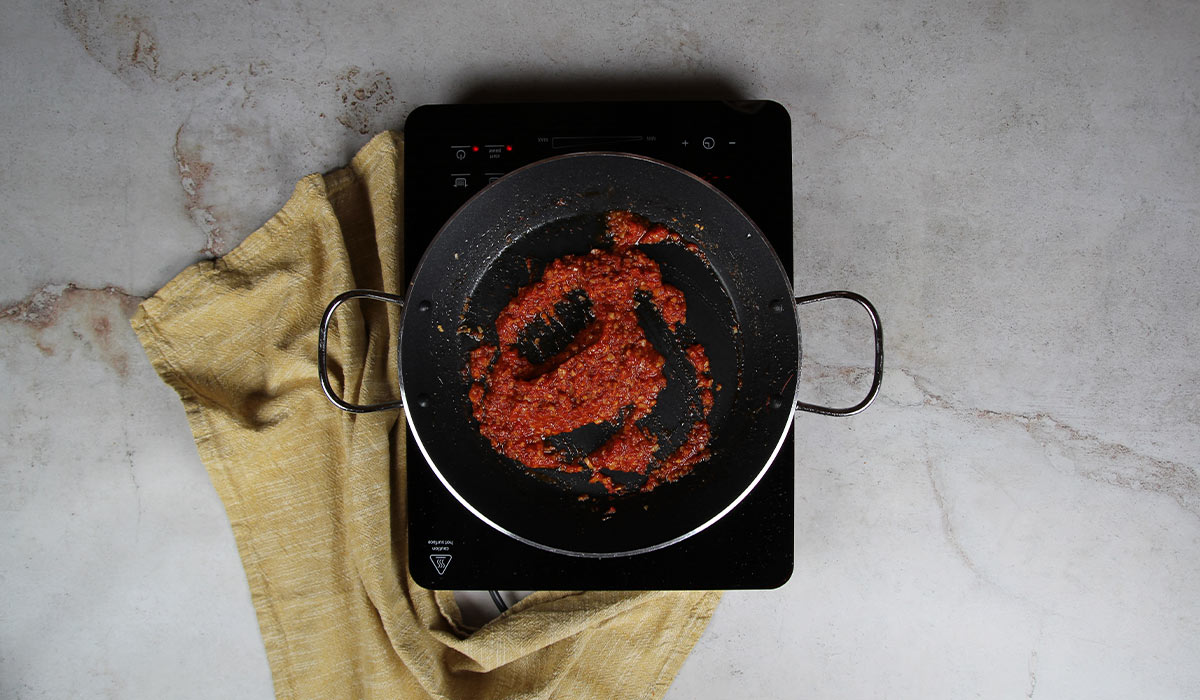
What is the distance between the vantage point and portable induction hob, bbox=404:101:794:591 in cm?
96

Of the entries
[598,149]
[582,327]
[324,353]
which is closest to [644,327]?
→ [582,327]

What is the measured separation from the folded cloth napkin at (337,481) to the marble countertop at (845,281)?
0.23ft

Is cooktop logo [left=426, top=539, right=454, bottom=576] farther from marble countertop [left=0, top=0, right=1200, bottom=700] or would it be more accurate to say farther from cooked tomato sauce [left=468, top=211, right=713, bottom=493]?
marble countertop [left=0, top=0, right=1200, bottom=700]

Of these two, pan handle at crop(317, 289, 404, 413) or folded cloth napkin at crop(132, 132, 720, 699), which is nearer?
pan handle at crop(317, 289, 404, 413)

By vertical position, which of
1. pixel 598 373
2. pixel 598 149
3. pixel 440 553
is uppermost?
pixel 598 149

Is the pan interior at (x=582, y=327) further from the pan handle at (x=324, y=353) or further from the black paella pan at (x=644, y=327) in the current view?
the pan handle at (x=324, y=353)

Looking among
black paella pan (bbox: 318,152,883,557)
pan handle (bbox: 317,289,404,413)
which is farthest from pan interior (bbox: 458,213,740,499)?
pan handle (bbox: 317,289,404,413)

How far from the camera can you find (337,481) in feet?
3.35

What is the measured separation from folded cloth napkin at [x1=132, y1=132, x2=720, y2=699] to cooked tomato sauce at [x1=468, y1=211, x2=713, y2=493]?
162mm

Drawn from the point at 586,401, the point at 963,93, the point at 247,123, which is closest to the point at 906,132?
the point at 963,93

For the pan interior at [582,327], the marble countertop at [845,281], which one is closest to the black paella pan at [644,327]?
the pan interior at [582,327]

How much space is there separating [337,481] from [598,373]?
1.34 ft

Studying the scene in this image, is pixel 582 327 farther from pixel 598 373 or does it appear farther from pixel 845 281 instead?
pixel 845 281

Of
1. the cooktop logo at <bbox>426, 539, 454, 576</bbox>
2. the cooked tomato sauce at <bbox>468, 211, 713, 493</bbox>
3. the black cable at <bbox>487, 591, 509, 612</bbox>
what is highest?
the cooked tomato sauce at <bbox>468, 211, 713, 493</bbox>
